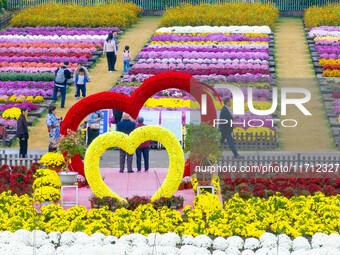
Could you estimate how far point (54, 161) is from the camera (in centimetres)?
2234

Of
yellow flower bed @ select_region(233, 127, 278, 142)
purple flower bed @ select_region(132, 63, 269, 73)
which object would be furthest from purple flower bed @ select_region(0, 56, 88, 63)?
yellow flower bed @ select_region(233, 127, 278, 142)

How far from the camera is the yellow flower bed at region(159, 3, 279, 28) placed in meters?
44.7

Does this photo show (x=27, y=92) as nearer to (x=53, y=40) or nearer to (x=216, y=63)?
(x=216, y=63)

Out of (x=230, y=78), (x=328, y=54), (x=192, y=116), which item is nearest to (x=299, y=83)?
(x=230, y=78)

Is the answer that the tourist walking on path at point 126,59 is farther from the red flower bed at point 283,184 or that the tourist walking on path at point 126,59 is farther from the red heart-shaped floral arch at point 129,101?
the red flower bed at point 283,184

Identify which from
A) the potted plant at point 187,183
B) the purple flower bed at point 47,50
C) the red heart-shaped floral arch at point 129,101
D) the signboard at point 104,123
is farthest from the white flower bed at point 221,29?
the potted plant at point 187,183

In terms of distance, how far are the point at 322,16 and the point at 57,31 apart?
13.5 m

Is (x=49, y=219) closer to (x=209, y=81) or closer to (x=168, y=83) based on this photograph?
(x=168, y=83)

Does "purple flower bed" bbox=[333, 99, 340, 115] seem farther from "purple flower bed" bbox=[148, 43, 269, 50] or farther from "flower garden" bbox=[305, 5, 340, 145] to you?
"purple flower bed" bbox=[148, 43, 269, 50]

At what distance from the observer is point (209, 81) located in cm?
3312

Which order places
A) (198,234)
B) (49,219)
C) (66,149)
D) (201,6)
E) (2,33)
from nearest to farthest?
(198,234) → (49,219) → (66,149) → (2,33) → (201,6)

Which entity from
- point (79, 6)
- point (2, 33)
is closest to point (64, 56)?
point (2, 33)

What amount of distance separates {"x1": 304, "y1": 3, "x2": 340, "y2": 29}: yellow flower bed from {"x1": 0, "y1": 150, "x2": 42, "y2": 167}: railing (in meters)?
23.7

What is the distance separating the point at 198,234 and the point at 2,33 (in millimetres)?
28441
